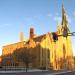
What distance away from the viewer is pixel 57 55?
140750 millimetres

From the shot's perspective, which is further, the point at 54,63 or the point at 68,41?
the point at 68,41

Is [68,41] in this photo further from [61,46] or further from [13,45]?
[13,45]

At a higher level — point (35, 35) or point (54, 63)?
point (35, 35)

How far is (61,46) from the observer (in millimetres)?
151875

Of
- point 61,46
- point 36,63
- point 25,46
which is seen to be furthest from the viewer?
point 61,46

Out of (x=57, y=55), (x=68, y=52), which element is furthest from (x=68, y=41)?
(x=57, y=55)

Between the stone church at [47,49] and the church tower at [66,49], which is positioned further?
the church tower at [66,49]

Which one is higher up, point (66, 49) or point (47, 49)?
point (66, 49)

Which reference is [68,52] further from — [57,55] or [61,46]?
[57,55]

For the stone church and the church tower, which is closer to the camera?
the stone church

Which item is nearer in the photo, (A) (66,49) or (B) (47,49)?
(B) (47,49)

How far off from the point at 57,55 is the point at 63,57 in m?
14.4

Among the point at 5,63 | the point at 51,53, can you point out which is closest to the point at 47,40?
the point at 51,53

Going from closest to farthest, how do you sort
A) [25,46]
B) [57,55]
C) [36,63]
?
[36,63] → [25,46] → [57,55]
